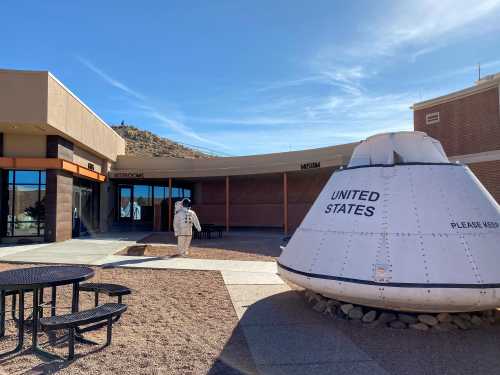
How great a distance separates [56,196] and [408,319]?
1365 centimetres

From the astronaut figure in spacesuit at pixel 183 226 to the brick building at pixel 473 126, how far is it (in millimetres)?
9998

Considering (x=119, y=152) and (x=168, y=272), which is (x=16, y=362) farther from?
(x=119, y=152)

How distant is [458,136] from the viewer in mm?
15438

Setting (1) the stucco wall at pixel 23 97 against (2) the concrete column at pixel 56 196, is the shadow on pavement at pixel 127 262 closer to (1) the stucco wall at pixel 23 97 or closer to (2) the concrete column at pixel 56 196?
(2) the concrete column at pixel 56 196

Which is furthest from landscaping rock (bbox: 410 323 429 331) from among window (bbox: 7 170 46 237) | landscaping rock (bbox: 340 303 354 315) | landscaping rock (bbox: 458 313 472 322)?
window (bbox: 7 170 46 237)

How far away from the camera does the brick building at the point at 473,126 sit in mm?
14219

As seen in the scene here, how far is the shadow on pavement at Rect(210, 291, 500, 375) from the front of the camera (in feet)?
12.8

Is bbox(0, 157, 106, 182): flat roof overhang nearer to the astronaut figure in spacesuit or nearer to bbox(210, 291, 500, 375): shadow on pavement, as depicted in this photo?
the astronaut figure in spacesuit

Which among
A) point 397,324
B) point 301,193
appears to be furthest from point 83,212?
point 397,324

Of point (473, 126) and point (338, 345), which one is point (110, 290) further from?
point (473, 126)

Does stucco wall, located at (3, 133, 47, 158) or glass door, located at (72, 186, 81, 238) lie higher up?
stucco wall, located at (3, 133, 47, 158)

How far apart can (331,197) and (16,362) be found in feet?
14.3

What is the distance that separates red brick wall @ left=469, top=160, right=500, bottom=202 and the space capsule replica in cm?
956

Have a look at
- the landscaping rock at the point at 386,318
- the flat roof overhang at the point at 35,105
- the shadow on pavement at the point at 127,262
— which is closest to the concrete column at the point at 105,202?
the flat roof overhang at the point at 35,105
